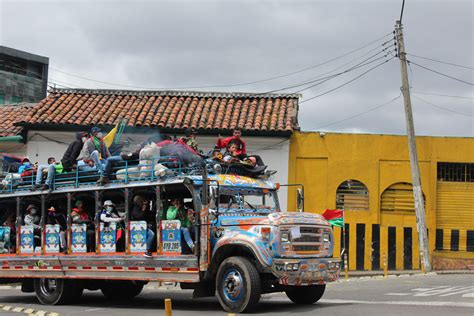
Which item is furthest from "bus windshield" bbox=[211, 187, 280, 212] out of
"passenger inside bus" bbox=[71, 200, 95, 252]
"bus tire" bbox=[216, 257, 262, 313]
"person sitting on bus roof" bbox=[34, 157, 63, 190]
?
"person sitting on bus roof" bbox=[34, 157, 63, 190]

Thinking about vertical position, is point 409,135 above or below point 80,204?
above

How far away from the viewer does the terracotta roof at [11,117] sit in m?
28.0

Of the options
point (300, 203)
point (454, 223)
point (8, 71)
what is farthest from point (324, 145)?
point (8, 71)

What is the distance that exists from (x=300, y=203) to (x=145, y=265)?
3300mm

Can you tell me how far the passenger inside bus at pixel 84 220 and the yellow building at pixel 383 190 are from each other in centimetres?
1135

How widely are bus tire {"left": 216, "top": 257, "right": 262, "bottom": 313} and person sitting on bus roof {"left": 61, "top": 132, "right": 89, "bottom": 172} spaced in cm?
530

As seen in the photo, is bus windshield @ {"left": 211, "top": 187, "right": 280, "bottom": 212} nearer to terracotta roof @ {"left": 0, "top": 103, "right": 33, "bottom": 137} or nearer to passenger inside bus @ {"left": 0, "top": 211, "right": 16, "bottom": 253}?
passenger inside bus @ {"left": 0, "top": 211, "right": 16, "bottom": 253}

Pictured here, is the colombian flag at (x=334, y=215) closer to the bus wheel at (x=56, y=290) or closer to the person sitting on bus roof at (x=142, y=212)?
the bus wheel at (x=56, y=290)

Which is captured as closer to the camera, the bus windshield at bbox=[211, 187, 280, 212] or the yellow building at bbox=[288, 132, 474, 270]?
the bus windshield at bbox=[211, 187, 280, 212]

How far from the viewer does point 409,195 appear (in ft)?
86.5

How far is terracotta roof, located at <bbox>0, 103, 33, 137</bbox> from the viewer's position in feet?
91.7

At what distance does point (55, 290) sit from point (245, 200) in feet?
17.1

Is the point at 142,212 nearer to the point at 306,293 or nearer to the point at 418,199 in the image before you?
the point at 306,293

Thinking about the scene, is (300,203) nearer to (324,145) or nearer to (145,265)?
(145,265)
